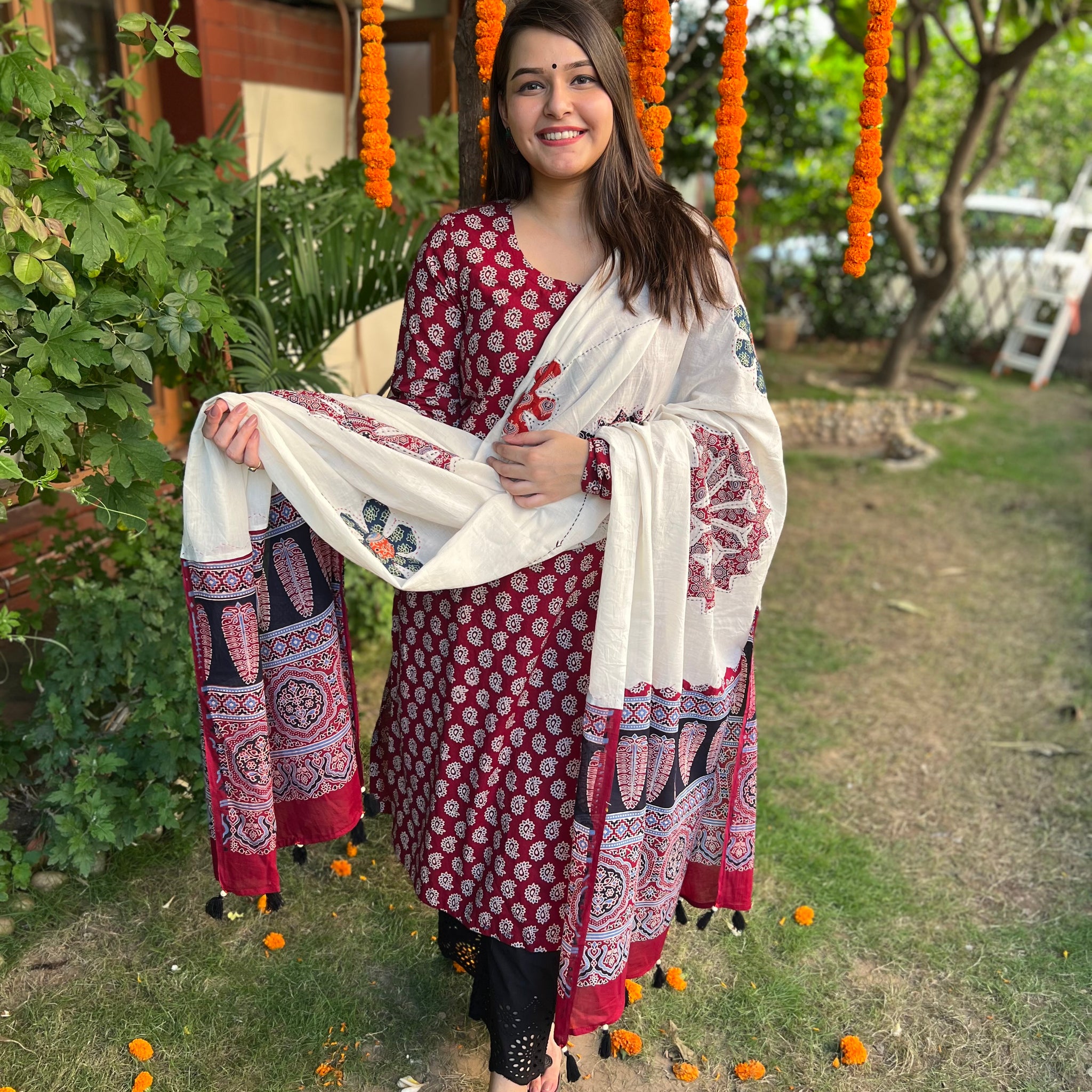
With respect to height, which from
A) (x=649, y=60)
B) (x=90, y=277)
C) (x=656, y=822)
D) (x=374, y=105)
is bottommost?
(x=656, y=822)

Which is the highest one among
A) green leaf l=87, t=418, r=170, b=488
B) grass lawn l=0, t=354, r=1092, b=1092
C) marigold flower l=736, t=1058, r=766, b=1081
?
green leaf l=87, t=418, r=170, b=488

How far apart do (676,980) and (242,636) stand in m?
1.22

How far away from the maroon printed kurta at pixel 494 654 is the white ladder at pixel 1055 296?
26.7 feet

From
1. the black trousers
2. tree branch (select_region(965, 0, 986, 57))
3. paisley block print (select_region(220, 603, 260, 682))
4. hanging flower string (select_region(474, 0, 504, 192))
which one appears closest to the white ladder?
tree branch (select_region(965, 0, 986, 57))

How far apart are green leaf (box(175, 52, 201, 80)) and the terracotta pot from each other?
26.6 ft

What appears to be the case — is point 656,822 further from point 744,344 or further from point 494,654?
point 744,344

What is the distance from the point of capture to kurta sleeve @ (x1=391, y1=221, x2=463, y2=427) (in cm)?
170

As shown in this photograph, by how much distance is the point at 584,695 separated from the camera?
67.4 inches

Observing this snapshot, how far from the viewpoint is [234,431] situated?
1607 mm

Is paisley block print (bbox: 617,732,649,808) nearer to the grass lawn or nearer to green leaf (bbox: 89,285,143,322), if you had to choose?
the grass lawn

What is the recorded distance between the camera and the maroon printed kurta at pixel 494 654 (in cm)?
168

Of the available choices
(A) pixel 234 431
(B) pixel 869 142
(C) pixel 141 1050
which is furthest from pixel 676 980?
(B) pixel 869 142

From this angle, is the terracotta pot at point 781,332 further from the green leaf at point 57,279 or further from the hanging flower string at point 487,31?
the green leaf at point 57,279

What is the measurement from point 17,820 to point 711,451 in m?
1.95
